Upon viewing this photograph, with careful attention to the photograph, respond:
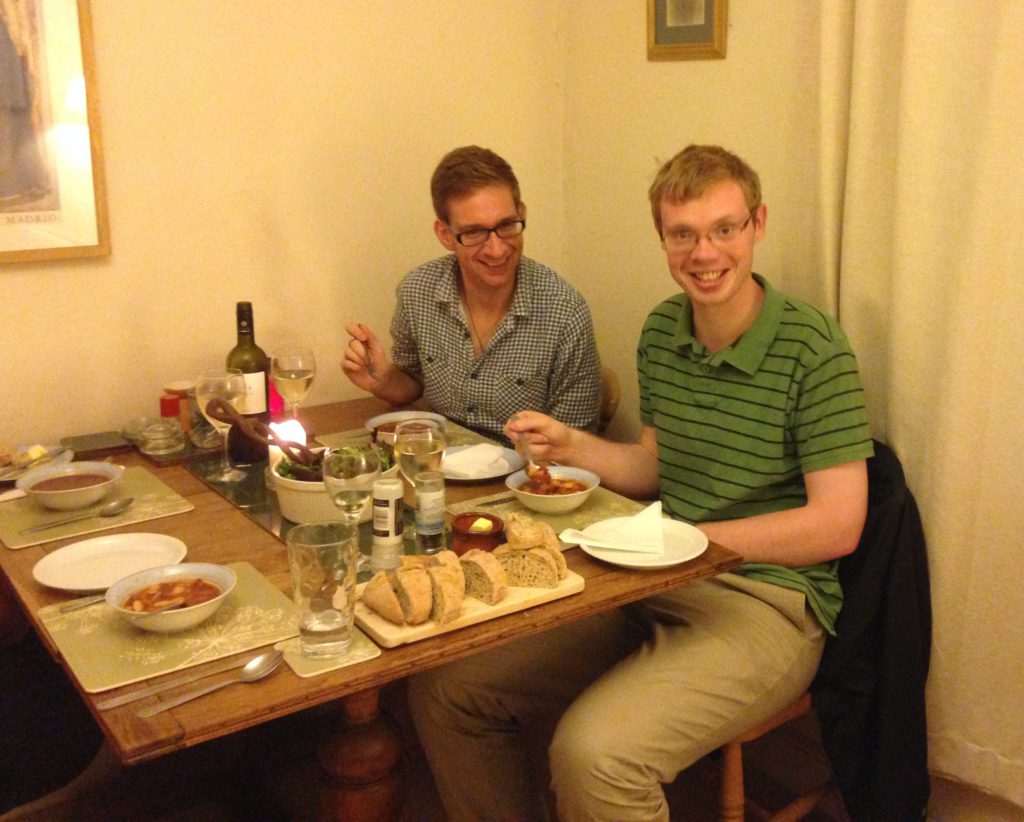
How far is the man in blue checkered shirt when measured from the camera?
2180 millimetres

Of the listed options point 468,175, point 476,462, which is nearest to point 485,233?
point 468,175

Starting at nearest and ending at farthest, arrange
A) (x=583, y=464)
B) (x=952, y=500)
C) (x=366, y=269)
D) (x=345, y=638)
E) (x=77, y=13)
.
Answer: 1. (x=345, y=638)
2. (x=952, y=500)
3. (x=583, y=464)
4. (x=77, y=13)
5. (x=366, y=269)

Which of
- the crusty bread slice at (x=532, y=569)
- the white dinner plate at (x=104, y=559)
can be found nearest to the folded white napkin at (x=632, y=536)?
Result: the crusty bread slice at (x=532, y=569)

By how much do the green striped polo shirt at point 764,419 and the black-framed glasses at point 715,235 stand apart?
0.13 meters

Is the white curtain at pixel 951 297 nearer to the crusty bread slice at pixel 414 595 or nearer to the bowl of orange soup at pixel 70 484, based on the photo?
the crusty bread slice at pixel 414 595

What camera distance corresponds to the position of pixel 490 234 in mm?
2170

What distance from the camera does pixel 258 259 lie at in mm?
2436

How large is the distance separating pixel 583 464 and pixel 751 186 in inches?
23.4

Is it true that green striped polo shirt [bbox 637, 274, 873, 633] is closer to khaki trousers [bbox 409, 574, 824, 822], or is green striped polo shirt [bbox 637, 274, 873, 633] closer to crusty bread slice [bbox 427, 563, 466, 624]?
khaki trousers [bbox 409, 574, 824, 822]

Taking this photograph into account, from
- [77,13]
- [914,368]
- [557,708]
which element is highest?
[77,13]

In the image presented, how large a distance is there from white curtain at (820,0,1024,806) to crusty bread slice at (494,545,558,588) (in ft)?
2.55

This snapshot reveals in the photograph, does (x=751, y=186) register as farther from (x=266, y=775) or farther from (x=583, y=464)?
(x=266, y=775)

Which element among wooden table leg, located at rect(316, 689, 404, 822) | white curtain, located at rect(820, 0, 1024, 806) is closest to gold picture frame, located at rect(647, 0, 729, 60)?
white curtain, located at rect(820, 0, 1024, 806)

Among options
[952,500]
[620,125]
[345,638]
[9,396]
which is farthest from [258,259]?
[952,500]
